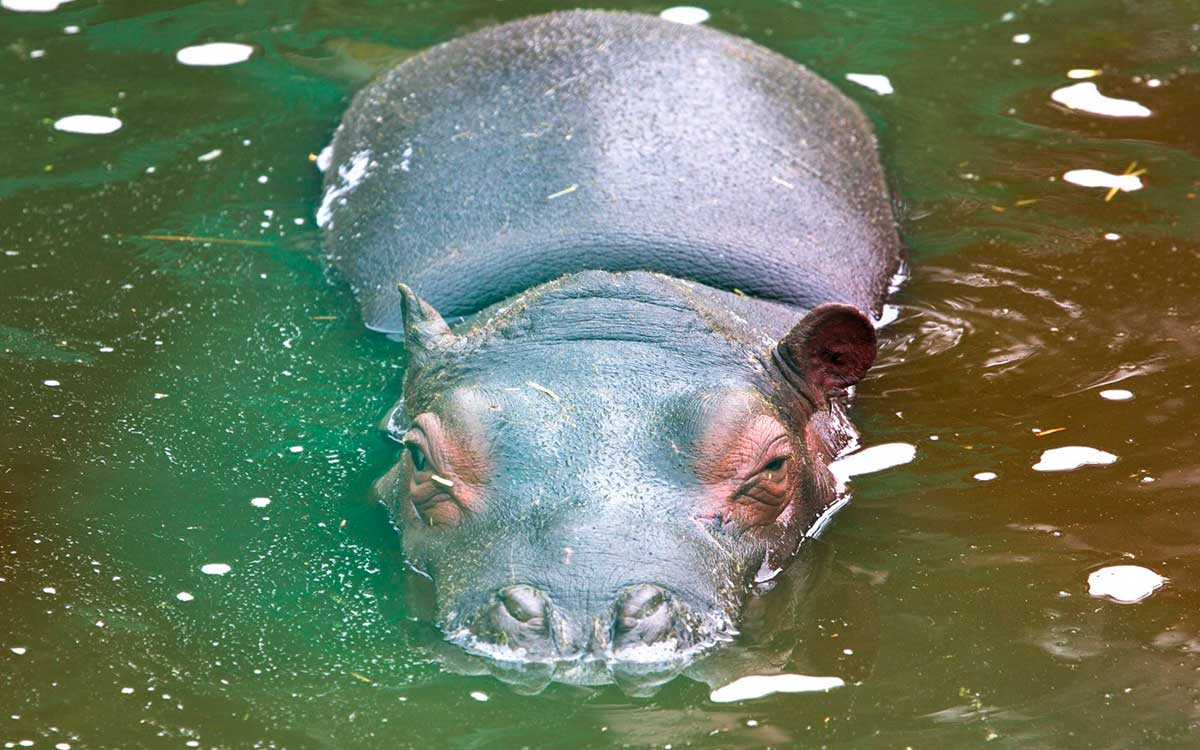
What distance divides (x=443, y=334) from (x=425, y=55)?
10.7ft

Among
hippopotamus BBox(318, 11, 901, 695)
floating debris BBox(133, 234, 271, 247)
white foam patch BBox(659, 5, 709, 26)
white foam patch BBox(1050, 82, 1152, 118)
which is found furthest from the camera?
white foam patch BBox(659, 5, 709, 26)

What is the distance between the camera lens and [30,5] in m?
10.5

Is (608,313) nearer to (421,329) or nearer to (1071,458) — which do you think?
(421,329)

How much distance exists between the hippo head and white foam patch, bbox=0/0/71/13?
559 cm

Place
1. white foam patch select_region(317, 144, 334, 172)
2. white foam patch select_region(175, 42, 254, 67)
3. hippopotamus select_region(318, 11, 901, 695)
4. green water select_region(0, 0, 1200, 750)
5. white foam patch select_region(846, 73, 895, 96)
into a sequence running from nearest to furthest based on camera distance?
1. green water select_region(0, 0, 1200, 750)
2. hippopotamus select_region(318, 11, 901, 695)
3. white foam patch select_region(317, 144, 334, 172)
4. white foam patch select_region(846, 73, 895, 96)
5. white foam patch select_region(175, 42, 254, 67)

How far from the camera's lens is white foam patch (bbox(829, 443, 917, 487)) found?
6194mm

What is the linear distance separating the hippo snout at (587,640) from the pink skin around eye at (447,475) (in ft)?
1.76

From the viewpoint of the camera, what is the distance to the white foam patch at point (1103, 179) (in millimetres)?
8469

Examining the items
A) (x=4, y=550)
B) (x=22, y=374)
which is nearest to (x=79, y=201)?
(x=22, y=374)

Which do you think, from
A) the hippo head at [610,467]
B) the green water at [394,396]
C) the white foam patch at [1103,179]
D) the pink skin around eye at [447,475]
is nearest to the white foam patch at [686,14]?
the green water at [394,396]

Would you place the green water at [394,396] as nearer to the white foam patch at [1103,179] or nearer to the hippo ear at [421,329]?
the white foam patch at [1103,179]

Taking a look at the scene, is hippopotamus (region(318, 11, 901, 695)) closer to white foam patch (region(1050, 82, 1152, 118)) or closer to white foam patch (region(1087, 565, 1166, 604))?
white foam patch (region(1087, 565, 1166, 604))

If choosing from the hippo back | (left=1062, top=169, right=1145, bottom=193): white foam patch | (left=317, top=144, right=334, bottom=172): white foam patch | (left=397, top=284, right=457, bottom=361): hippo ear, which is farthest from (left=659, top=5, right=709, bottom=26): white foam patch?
(left=397, top=284, right=457, bottom=361): hippo ear

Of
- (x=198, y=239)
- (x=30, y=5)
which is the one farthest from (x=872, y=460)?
(x=30, y=5)
